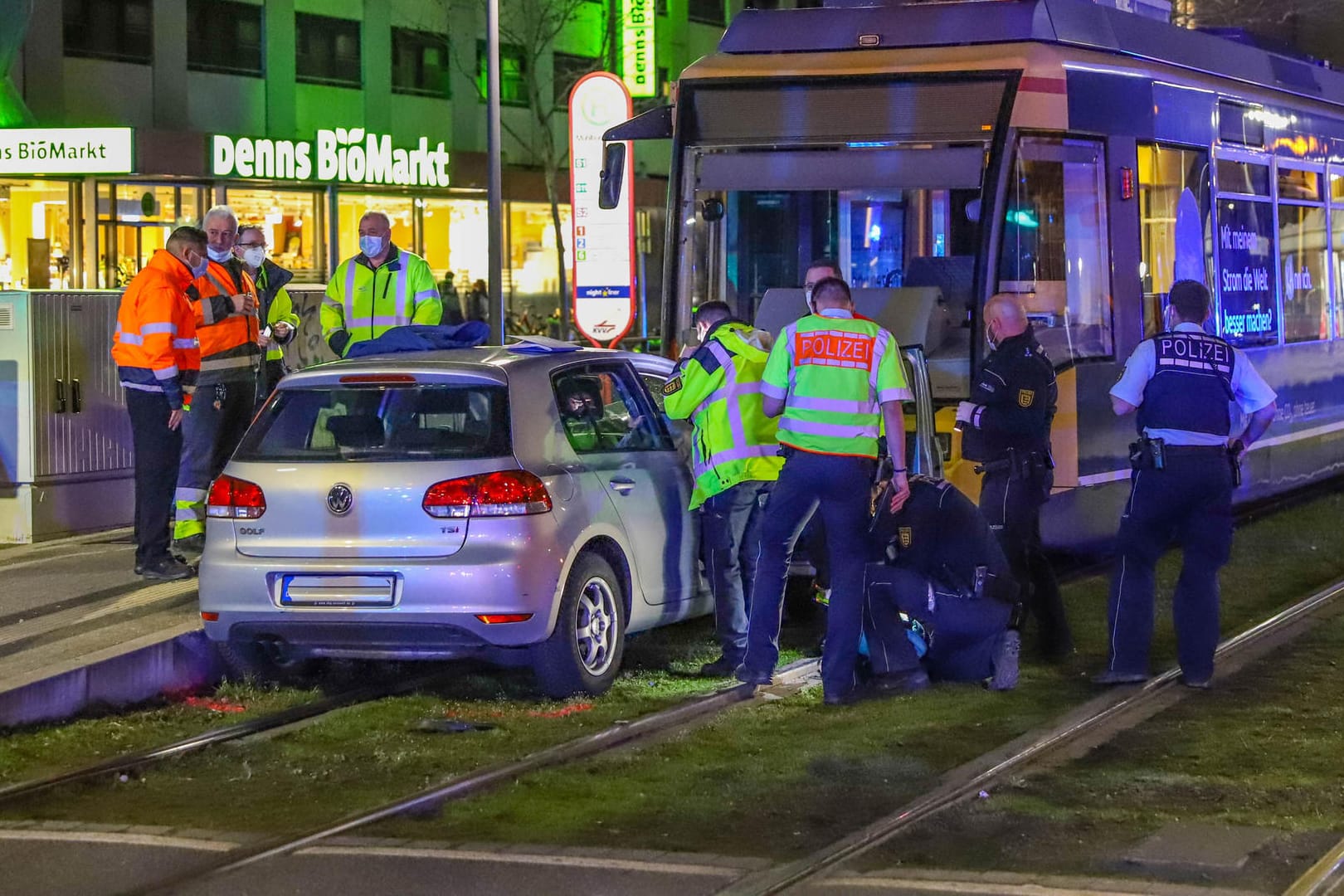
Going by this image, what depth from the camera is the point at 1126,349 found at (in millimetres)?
12047

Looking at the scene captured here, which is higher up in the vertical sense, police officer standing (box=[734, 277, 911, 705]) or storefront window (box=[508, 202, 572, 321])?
storefront window (box=[508, 202, 572, 321])

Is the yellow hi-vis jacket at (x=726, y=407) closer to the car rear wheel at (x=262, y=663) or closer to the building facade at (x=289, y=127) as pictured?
the car rear wheel at (x=262, y=663)

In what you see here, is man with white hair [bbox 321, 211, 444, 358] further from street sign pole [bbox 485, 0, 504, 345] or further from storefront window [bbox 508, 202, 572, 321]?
storefront window [bbox 508, 202, 572, 321]

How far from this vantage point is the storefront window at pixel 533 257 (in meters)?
40.7

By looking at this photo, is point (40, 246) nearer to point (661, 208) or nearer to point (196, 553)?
point (661, 208)

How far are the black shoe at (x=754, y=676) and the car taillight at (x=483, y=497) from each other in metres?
1.30

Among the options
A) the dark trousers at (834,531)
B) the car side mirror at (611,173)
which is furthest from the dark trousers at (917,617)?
the car side mirror at (611,173)

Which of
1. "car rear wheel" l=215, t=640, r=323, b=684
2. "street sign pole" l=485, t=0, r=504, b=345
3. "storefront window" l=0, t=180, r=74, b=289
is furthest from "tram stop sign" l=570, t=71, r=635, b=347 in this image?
"storefront window" l=0, t=180, r=74, b=289

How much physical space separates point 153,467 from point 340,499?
2805 millimetres

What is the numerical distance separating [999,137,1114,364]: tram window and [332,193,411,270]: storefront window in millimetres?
24834

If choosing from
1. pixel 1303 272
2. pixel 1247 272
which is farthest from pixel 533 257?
pixel 1247 272

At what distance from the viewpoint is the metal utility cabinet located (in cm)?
1265

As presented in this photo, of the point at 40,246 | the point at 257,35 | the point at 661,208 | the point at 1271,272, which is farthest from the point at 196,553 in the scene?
the point at 661,208

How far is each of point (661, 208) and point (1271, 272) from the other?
29682mm
